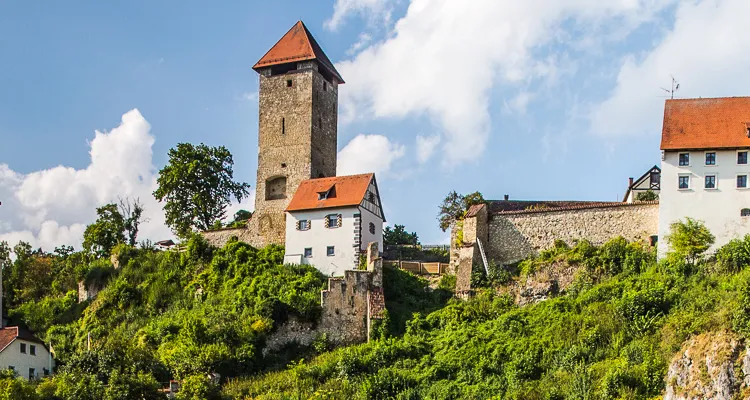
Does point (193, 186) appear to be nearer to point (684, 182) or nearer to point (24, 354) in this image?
point (24, 354)

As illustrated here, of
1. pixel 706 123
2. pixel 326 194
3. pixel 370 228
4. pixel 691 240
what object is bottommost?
pixel 691 240

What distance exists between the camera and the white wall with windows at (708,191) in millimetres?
49562

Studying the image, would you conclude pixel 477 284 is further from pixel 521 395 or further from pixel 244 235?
pixel 244 235

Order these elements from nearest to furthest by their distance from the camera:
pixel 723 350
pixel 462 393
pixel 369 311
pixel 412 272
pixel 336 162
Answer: pixel 723 350 < pixel 462 393 < pixel 369 311 < pixel 412 272 < pixel 336 162

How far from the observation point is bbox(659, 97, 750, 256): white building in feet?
163

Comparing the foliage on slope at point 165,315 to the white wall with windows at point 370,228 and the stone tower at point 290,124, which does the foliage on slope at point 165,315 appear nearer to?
the white wall with windows at point 370,228

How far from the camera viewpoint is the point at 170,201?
62.8 m

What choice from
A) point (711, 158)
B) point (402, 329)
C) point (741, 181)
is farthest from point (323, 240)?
point (741, 181)

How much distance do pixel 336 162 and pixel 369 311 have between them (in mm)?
14552

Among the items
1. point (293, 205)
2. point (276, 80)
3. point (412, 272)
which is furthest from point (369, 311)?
point (276, 80)

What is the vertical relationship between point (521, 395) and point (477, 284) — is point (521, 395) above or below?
below

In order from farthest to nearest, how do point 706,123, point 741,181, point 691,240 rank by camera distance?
point 706,123, point 741,181, point 691,240

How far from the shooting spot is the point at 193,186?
62969 mm

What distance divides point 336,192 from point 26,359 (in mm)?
16179
